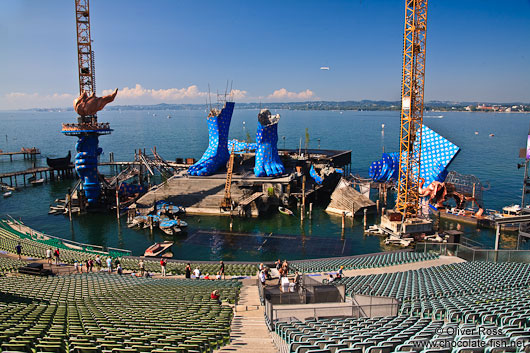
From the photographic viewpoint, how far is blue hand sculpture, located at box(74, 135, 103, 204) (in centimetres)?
4994

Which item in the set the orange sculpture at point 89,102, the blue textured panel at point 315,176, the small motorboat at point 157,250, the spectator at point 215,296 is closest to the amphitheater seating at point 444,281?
the spectator at point 215,296

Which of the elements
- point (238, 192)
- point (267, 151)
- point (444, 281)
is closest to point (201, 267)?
point (444, 281)

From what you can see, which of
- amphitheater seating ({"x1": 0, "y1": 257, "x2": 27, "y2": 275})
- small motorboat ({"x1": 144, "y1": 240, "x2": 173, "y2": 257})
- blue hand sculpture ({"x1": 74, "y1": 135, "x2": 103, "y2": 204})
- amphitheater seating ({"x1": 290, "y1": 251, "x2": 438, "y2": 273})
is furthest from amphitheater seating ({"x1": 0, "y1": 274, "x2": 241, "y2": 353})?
blue hand sculpture ({"x1": 74, "y1": 135, "x2": 103, "y2": 204})

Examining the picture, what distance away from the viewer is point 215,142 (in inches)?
2301

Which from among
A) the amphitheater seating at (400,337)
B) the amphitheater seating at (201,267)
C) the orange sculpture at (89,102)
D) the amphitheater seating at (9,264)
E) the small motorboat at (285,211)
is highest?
the orange sculpture at (89,102)

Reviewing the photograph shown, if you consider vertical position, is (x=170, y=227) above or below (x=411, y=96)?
below

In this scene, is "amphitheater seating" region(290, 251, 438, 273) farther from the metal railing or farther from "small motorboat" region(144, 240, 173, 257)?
"small motorboat" region(144, 240, 173, 257)

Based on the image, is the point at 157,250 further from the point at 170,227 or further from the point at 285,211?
the point at 285,211

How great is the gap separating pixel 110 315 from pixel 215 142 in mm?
46483

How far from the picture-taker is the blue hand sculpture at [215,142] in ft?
189

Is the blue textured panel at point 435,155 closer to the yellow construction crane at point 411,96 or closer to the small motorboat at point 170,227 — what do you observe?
the yellow construction crane at point 411,96

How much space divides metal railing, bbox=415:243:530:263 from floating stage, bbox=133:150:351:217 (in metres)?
22.6

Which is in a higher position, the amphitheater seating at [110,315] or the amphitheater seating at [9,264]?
the amphitheater seating at [110,315]

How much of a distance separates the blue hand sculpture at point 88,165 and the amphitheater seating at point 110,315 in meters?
31.2
